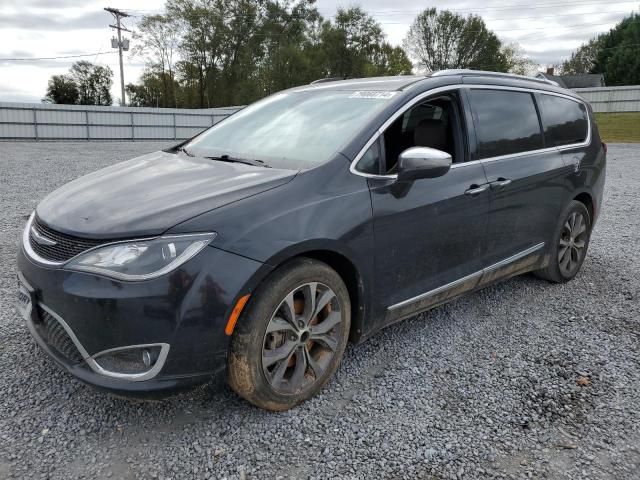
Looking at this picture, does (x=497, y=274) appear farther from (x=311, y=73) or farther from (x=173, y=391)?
(x=311, y=73)

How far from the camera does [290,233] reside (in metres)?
2.49

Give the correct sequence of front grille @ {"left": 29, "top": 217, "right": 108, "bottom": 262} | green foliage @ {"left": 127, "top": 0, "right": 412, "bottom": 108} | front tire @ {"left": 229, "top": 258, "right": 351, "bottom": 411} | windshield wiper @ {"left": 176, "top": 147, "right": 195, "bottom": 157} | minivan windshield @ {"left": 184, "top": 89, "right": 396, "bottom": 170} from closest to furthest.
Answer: front grille @ {"left": 29, "top": 217, "right": 108, "bottom": 262}
front tire @ {"left": 229, "top": 258, "right": 351, "bottom": 411}
minivan windshield @ {"left": 184, "top": 89, "right": 396, "bottom": 170}
windshield wiper @ {"left": 176, "top": 147, "right": 195, "bottom": 157}
green foliage @ {"left": 127, "top": 0, "right": 412, "bottom": 108}

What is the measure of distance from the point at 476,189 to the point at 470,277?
24.0 inches

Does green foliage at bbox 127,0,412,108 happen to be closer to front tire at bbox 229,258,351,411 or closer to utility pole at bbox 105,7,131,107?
utility pole at bbox 105,7,131,107

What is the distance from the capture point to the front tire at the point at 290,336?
244cm

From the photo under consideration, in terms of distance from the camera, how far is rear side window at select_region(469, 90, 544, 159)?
363 centimetres

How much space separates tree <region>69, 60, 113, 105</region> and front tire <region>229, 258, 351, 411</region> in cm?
5637

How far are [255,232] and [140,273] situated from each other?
0.53 m

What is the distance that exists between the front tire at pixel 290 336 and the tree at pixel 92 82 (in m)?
56.4

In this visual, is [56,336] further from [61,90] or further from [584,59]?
[584,59]

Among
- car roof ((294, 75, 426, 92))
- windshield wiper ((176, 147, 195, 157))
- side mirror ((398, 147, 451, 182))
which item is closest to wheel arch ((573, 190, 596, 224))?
car roof ((294, 75, 426, 92))

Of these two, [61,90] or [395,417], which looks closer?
[395,417]

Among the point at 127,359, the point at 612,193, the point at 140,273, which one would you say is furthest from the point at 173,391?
the point at 612,193

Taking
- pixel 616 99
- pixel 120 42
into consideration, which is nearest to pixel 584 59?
pixel 616 99
